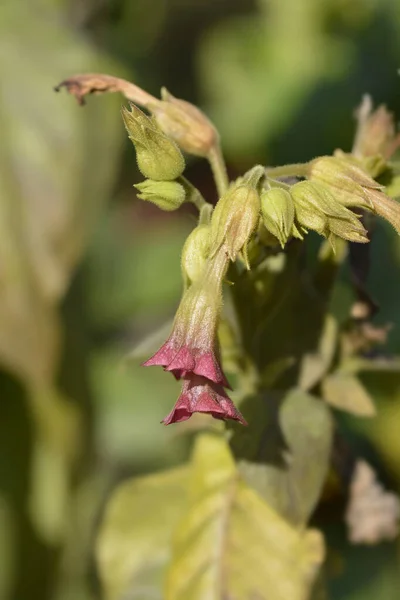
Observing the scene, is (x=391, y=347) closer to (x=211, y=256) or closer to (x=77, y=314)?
(x=211, y=256)

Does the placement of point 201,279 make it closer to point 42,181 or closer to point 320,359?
point 320,359

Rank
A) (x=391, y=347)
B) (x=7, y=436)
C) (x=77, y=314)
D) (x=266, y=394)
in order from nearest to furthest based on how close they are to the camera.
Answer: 1. (x=266, y=394)
2. (x=391, y=347)
3. (x=7, y=436)
4. (x=77, y=314)

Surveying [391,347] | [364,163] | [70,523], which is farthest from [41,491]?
[364,163]

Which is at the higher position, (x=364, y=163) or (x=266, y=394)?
(x=364, y=163)

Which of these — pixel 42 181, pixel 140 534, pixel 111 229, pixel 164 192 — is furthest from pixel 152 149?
pixel 111 229

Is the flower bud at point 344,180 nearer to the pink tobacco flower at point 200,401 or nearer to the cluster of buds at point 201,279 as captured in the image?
the cluster of buds at point 201,279

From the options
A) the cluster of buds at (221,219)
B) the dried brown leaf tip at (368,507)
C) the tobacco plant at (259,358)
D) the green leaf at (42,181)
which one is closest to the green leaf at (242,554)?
the tobacco plant at (259,358)

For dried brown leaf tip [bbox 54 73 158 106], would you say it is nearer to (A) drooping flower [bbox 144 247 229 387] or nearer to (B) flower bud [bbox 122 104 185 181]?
(B) flower bud [bbox 122 104 185 181]
